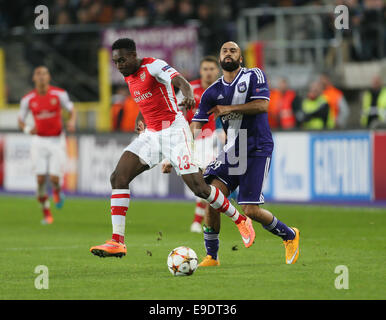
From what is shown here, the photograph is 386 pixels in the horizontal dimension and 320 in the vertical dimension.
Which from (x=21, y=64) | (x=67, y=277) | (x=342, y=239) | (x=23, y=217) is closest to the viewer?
(x=67, y=277)

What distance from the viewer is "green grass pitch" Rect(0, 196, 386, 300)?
7945mm

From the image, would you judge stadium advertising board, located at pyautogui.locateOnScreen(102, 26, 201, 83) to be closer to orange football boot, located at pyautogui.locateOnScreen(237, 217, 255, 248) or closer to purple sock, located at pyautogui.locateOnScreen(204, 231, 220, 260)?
purple sock, located at pyautogui.locateOnScreen(204, 231, 220, 260)

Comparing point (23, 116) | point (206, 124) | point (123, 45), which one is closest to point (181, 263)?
point (123, 45)

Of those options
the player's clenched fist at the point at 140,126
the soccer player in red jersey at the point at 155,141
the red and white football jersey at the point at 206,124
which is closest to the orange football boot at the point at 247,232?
the soccer player in red jersey at the point at 155,141

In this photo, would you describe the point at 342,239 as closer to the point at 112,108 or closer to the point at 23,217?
the point at 23,217

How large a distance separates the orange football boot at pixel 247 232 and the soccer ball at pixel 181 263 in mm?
712

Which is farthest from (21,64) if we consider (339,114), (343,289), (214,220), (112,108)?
(343,289)

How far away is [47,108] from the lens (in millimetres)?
15797

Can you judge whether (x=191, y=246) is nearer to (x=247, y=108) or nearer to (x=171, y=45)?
(x=247, y=108)

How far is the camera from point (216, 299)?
24.6 feet

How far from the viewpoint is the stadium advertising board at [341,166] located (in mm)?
16969

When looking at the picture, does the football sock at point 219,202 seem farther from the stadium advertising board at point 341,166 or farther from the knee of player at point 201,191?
the stadium advertising board at point 341,166

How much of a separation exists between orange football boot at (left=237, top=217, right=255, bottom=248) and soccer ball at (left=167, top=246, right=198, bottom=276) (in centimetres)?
71
